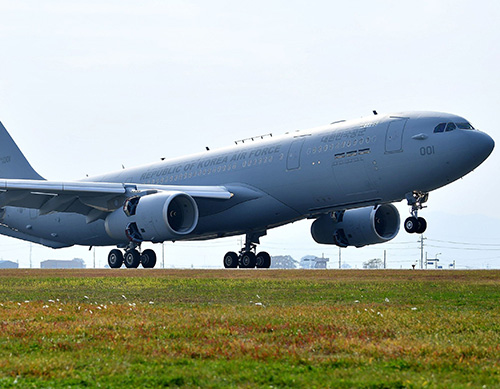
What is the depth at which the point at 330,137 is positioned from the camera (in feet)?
107

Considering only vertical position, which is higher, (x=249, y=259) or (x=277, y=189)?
(x=277, y=189)

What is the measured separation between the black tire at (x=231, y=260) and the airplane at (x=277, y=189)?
0.19 ft

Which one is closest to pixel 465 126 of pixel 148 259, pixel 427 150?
pixel 427 150

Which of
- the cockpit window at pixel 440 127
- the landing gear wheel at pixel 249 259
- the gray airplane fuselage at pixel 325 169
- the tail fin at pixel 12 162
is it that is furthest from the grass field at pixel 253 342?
the tail fin at pixel 12 162

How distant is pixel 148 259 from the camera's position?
35.9 meters

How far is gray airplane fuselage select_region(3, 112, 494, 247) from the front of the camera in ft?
98.5

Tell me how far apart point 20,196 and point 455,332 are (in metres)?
28.4

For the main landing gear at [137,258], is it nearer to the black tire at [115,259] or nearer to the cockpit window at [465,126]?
the black tire at [115,259]

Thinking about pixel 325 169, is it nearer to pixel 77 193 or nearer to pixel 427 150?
pixel 427 150

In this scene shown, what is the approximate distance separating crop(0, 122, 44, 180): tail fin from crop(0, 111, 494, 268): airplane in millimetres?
4934

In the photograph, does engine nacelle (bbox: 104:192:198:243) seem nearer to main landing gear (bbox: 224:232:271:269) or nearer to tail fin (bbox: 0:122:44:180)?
main landing gear (bbox: 224:232:271:269)

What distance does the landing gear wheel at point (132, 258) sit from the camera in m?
35.7

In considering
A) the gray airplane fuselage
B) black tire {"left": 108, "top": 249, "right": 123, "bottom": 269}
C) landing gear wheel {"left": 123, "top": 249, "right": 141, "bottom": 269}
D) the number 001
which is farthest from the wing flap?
the number 001

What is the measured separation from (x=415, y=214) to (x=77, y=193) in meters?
14.4
